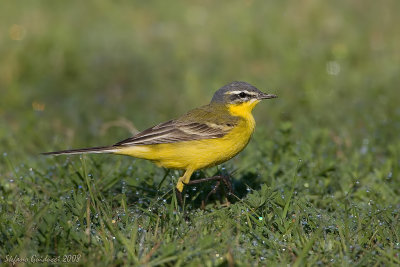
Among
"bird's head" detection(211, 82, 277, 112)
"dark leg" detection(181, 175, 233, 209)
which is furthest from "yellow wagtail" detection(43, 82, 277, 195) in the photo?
"bird's head" detection(211, 82, 277, 112)

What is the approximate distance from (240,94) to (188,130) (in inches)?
33.8

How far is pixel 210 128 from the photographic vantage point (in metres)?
6.02

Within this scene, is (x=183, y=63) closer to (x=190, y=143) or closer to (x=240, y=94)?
(x=240, y=94)

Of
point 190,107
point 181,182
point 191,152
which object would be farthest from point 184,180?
point 190,107

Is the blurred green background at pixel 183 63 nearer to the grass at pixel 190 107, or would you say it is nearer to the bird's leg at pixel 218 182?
the grass at pixel 190 107

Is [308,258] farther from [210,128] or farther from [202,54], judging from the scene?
[202,54]

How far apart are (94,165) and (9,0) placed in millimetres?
8806

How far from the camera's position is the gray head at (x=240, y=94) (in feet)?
21.1

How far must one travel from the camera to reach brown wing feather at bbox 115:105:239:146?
586 cm

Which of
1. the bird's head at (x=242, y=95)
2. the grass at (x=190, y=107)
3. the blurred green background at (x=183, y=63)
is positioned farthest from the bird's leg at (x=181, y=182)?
the blurred green background at (x=183, y=63)

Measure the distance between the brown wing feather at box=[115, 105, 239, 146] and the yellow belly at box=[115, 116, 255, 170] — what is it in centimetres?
5

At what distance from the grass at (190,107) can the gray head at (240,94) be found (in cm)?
87

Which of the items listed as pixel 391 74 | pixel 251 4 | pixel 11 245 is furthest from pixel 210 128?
pixel 251 4

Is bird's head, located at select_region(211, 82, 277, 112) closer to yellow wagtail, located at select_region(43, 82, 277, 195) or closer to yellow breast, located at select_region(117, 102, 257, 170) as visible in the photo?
yellow wagtail, located at select_region(43, 82, 277, 195)
